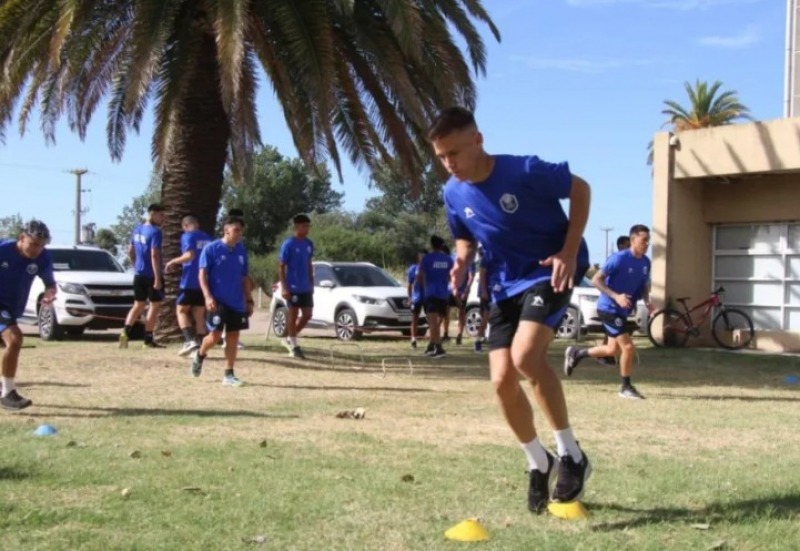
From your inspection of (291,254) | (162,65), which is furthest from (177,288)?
(162,65)

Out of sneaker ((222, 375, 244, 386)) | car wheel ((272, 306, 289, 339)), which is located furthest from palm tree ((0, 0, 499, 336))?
car wheel ((272, 306, 289, 339))

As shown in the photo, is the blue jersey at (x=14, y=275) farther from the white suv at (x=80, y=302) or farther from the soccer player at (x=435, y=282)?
the white suv at (x=80, y=302)

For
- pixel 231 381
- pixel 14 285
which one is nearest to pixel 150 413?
pixel 14 285

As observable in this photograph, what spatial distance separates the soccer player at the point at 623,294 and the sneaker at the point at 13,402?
5.71 m

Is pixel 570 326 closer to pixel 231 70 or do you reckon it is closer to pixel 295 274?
pixel 295 274

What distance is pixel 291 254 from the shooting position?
14.4 m

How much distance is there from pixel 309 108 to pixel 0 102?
15.1 feet

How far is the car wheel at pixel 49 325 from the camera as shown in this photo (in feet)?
58.7

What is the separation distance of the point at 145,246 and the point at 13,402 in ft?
21.2

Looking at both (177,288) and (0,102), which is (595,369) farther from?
(0,102)

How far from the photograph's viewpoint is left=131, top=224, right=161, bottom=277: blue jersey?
48.3ft

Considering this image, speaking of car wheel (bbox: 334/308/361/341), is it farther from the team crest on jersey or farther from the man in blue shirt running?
the team crest on jersey

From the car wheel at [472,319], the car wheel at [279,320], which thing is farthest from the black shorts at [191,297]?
the car wheel at [472,319]

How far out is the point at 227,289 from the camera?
10836 millimetres
